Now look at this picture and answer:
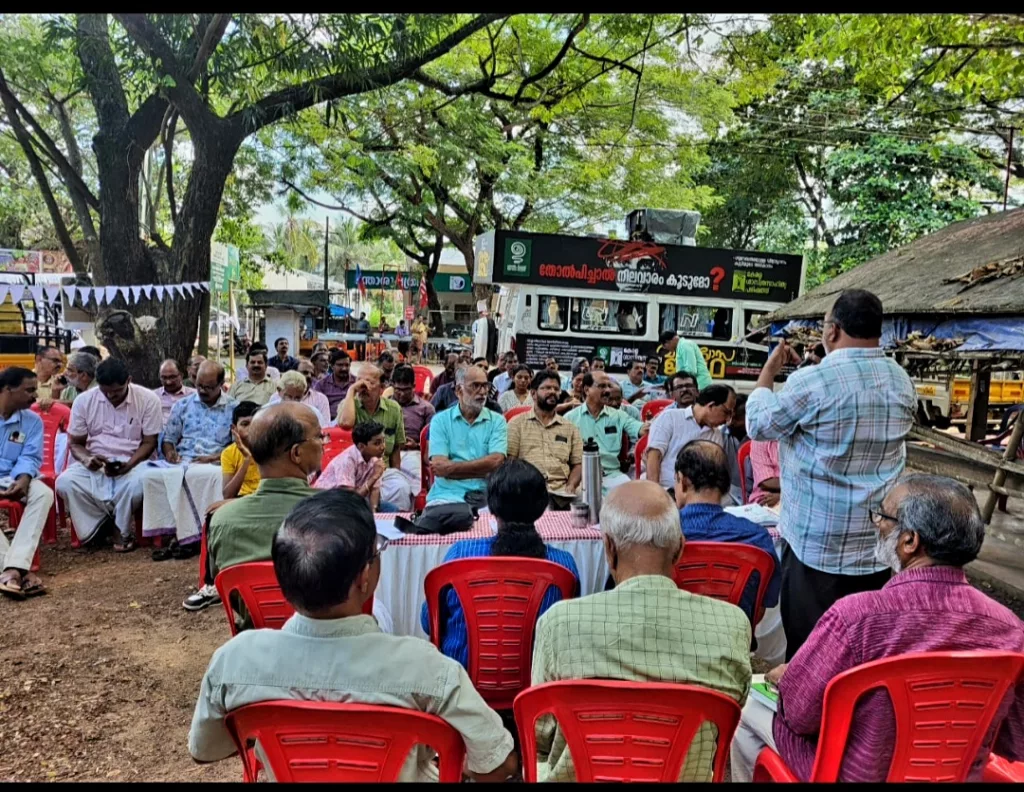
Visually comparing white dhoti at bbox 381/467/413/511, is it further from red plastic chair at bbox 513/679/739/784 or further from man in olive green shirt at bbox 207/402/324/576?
red plastic chair at bbox 513/679/739/784

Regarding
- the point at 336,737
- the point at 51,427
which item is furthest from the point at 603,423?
the point at 51,427

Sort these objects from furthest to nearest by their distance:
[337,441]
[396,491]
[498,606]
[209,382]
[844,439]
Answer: [337,441]
[209,382]
[396,491]
[844,439]
[498,606]

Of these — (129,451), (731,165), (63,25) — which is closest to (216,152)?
(63,25)

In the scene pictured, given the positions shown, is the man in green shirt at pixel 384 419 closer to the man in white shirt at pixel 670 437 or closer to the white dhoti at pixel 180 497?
the white dhoti at pixel 180 497

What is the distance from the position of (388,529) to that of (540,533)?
0.75 metres

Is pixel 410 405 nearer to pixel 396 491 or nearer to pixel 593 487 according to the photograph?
pixel 396 491

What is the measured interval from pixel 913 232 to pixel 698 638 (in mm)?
17590

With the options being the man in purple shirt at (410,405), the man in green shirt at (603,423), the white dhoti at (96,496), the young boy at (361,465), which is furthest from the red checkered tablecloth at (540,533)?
the white dhoti at (96,496)

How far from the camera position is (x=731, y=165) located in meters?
21.0

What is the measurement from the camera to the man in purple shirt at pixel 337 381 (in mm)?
7398

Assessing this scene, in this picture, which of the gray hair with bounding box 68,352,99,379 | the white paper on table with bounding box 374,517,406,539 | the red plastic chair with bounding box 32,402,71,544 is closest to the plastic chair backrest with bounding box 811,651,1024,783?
the white paper on table with bounding box 374,517,406,539

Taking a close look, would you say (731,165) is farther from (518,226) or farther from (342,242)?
(342,242)

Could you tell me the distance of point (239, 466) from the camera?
4.87m

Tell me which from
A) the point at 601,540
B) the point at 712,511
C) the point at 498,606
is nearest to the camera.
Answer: the point at 498,606
